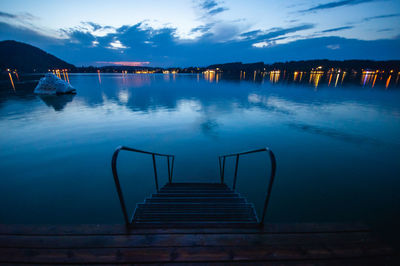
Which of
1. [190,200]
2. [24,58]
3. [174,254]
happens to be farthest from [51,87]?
[24,58]

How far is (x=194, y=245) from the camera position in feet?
7.34

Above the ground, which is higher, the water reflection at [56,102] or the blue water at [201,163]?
the water reflection at [56,102]

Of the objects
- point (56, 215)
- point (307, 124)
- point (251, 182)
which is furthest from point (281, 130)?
point (56, 215)

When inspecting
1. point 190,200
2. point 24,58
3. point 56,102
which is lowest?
point 56,102

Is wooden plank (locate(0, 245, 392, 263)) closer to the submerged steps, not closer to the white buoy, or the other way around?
the submerged steps

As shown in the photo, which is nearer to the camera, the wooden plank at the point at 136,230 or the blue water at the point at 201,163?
the wooden plank at the point at 136,230

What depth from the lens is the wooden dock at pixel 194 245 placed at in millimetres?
2086

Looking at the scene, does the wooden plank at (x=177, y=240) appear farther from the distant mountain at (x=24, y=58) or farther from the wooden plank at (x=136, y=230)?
the distant mountain at (x=24, y=58)

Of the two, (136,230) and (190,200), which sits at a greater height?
(136,230)

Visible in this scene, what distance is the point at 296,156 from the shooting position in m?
9.00

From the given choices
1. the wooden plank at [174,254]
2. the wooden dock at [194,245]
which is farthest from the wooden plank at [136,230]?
the wooden plank at [174,254]

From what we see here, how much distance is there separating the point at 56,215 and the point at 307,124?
17.5 meters

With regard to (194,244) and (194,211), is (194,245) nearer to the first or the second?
(194,244)

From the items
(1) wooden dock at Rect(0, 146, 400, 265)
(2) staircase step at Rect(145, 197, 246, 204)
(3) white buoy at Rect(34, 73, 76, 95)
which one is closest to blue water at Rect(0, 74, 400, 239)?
(2) staircase step at Rect(145, 197, 246, 204)
